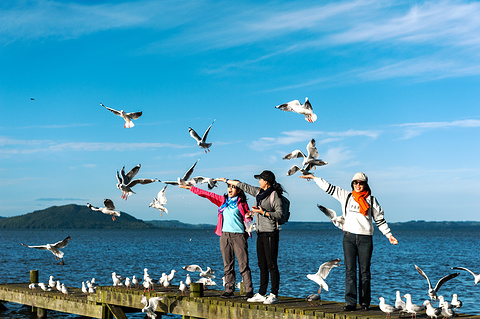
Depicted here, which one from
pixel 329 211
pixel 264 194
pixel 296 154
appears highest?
pixel 296 154

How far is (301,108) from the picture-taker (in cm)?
1227

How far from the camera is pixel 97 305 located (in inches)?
557

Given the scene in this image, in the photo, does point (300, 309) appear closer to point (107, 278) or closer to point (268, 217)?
point (268, 217)

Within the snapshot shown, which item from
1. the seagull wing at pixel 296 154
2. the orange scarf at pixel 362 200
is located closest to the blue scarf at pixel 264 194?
the orange scarf at pixel 362 200

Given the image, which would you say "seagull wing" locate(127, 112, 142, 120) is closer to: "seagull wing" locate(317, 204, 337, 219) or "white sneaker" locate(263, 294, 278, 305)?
"seagull wing" locate(317, 204, 337, 219)

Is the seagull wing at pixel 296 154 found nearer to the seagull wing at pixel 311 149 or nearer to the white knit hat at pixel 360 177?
the seagull wing at pixel 311 149

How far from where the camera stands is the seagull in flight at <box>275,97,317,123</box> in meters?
12.2

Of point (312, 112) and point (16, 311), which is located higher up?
point (312, 112)

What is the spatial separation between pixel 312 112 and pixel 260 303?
416 centimetres

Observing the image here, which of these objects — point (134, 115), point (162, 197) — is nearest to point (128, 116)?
point (134, 115)

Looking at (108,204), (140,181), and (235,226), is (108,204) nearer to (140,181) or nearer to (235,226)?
(140,181)

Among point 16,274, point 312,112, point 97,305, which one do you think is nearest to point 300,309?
point 312,112

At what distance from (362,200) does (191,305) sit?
445cm

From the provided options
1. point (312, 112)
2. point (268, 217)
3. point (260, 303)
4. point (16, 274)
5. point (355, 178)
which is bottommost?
point (16, 274)
